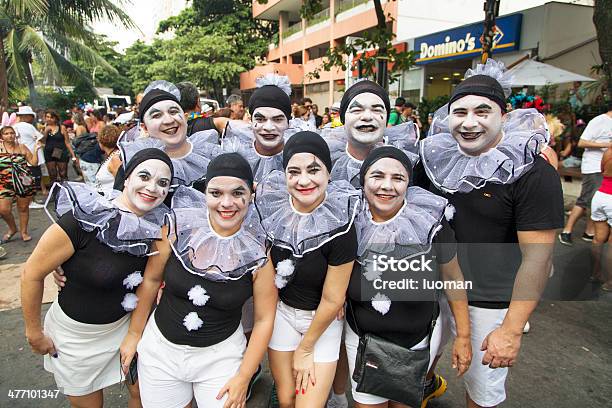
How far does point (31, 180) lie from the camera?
19.6 feet

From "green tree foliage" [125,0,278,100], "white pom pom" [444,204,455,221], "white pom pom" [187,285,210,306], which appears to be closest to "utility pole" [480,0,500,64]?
"white pom pom" [444,204,455,221]

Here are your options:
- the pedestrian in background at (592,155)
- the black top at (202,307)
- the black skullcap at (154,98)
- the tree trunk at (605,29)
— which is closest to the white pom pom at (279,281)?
the black top at (202,307)

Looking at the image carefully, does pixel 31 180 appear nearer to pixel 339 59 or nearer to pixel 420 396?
pixel 339 59

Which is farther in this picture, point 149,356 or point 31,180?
point 31,180

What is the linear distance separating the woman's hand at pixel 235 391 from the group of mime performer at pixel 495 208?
1217 millimetres

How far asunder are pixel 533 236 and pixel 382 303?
79 centimetres

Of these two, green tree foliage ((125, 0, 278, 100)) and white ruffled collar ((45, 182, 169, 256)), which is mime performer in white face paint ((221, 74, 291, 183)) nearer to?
white ruffled collar ((45, 182, 169, 256))

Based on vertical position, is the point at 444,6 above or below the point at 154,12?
below

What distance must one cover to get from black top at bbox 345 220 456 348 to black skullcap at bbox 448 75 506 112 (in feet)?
2.13

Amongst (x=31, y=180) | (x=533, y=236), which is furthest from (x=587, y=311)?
(x=31, y=180)

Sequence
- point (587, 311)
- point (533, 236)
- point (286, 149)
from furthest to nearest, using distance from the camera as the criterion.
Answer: point (587, 311) < point (286, 149) < point (533, 236)

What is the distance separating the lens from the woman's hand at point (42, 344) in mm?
2088

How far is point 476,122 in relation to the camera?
1999 mm

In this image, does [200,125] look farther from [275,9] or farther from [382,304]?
[275,9]
